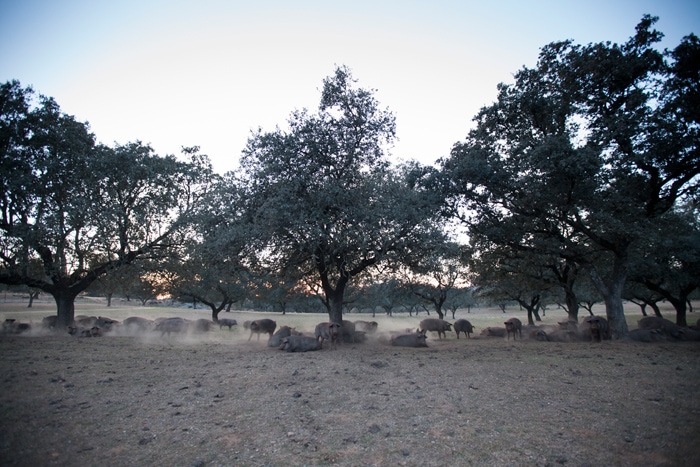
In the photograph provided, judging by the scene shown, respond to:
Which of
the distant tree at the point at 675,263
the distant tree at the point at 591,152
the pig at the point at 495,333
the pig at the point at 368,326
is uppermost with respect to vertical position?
the distant tree at the point at 591,152

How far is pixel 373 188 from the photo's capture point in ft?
49.6

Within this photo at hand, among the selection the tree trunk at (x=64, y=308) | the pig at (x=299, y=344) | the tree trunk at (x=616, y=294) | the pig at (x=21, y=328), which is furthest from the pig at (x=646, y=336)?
the pig at (x=21, y=328)

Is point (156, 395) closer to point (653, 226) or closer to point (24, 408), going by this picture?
point (24, 408)

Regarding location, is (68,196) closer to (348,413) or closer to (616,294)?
(348,413)

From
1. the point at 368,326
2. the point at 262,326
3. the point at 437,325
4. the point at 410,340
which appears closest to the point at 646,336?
the point at 437,325

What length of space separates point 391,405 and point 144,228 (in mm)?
19138

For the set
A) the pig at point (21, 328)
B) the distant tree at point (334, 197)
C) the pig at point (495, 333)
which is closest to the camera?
the distant tree at point (334, 197)

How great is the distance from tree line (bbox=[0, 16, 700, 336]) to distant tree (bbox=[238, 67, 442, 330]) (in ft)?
0.25

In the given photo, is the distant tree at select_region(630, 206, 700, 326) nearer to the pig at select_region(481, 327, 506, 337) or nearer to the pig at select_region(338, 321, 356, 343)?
the pig at select_region(481, 327, 506, 337)

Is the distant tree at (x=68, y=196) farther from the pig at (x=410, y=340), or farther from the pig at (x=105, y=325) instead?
the pig at (x=410, y=340)

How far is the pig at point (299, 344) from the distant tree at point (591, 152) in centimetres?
1028

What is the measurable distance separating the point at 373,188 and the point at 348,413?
10.4 meters

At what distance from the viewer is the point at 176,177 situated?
817 inches

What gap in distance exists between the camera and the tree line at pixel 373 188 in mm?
14039
